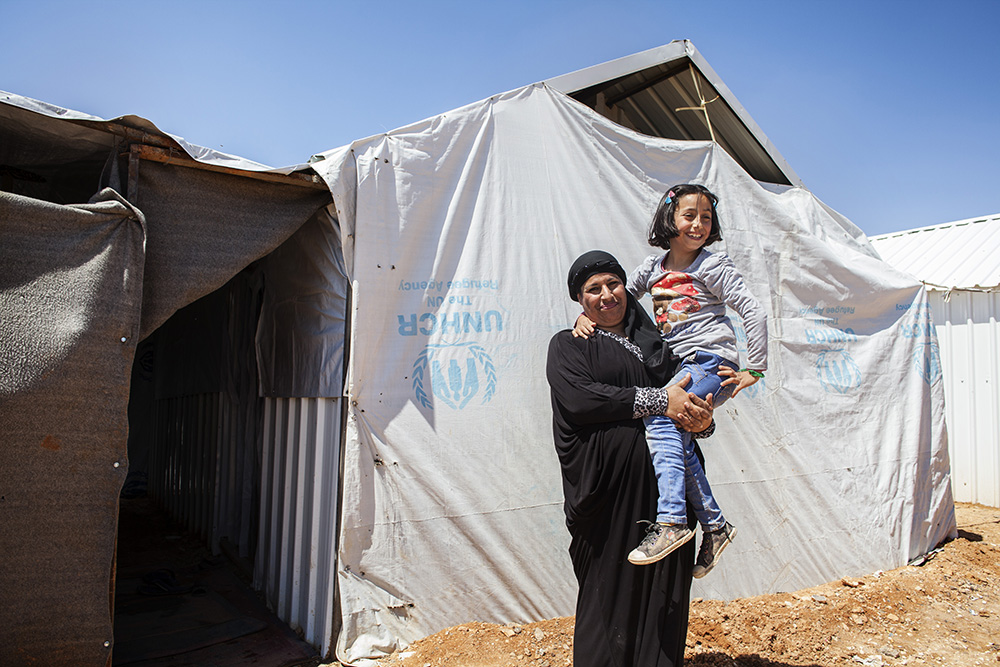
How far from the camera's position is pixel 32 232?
2.61 meters

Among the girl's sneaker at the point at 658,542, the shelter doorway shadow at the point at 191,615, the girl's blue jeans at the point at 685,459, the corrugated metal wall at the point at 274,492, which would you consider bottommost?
the shelter doorway shadow at the point at 191,615

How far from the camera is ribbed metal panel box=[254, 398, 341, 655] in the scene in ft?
10.8

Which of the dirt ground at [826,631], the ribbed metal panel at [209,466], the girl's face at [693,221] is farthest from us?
the ribbed metal panel at [209,466]

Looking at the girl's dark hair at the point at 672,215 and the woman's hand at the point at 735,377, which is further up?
the girl's dark hair at the point at 672,215

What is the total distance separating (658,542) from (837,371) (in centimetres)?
309

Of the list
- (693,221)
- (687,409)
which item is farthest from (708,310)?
(687,409)

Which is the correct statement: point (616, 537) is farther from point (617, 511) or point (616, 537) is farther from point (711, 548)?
point (711, 548)

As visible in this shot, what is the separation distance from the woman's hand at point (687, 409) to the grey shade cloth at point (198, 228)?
2.09m

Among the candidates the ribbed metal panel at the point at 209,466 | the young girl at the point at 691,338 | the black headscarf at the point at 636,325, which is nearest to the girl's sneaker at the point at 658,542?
the young girl at the point at 691,338

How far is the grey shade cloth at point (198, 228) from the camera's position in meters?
2.95

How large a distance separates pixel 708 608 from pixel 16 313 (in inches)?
150

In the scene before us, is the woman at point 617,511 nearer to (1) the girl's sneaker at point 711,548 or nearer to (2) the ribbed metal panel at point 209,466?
(1) the girl's sneaker at point 711,548

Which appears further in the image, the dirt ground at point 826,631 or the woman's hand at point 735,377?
the dirt ground at point 826,631

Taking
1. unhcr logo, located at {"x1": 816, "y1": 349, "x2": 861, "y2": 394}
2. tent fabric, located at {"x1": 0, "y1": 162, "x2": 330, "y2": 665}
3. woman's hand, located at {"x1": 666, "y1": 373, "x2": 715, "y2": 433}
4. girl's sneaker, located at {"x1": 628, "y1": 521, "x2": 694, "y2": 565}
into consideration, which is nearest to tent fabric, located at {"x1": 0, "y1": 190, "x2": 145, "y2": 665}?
tent fabric, located at {"x1": 0, "y1": 162, "x2": 330, "y2": 665}
